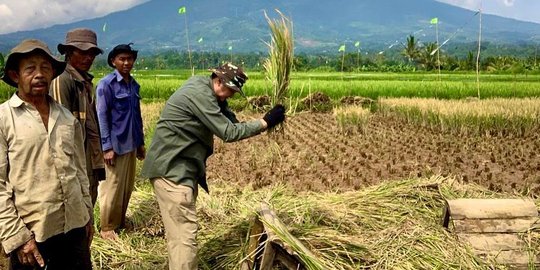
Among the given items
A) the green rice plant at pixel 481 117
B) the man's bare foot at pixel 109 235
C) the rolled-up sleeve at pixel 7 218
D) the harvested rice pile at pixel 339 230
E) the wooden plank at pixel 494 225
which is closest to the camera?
the rolled-up sleeve at pixel 7 218

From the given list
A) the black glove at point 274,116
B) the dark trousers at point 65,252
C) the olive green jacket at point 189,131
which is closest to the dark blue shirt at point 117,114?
the olive green jacket at point 189,131

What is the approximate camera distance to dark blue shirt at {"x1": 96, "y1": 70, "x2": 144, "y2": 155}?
4.08m

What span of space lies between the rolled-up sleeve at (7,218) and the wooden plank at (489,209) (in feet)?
8.25

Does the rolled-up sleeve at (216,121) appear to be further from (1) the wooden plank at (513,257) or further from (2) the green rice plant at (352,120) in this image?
(2) the green rice plant at (352,120)

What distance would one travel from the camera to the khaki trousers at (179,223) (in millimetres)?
3084

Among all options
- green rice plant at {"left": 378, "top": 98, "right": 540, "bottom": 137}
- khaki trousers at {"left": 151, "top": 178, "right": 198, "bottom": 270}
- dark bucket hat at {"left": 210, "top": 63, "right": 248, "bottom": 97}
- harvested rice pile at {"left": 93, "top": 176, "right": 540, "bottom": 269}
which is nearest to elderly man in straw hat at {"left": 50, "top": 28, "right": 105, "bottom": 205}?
harvested rice pile at {"left": 93, "top": 176, "right": 540, "bottom": 269}

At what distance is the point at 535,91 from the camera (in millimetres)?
15070

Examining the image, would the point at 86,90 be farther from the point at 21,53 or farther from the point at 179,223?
the point at 21,53

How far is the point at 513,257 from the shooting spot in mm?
3432

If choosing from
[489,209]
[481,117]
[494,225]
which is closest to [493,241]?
[494,225]

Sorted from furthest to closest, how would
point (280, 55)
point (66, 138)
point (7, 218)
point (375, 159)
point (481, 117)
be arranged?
point (481, 117)
point (375, 159)
point (280, 55)
point (66, 138)
point (7, 218)

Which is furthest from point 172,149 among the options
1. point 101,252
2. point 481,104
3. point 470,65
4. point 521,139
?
point 470,65

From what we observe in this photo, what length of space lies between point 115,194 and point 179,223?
1201 millimetres

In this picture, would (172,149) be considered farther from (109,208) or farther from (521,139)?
(521,139)
